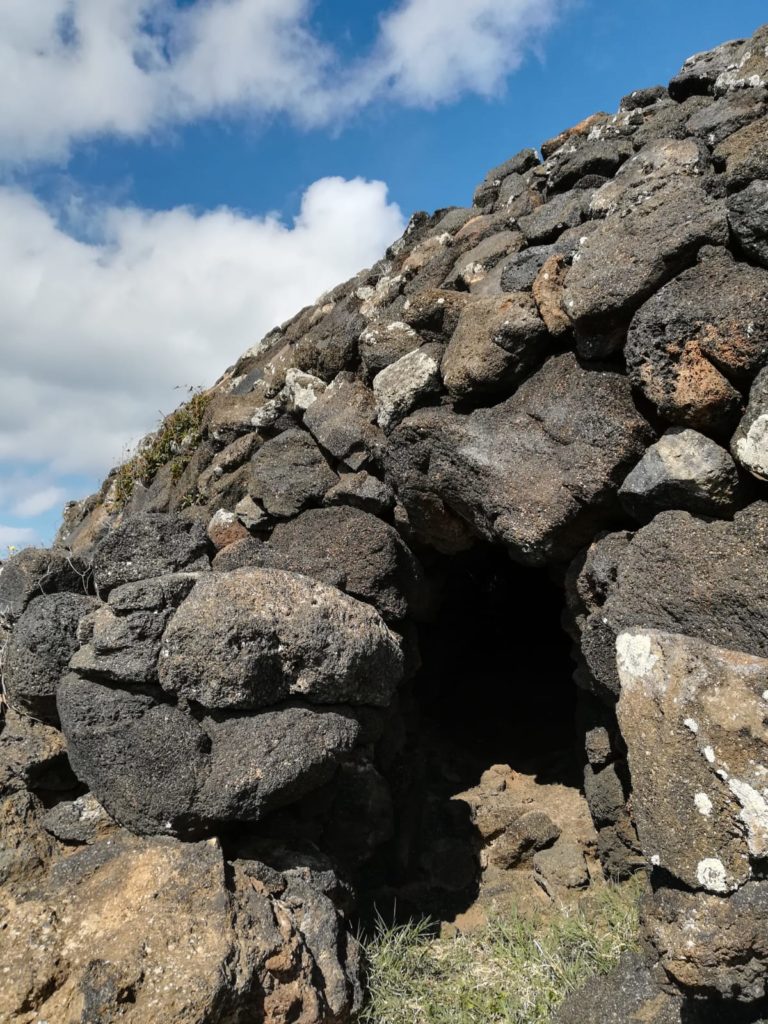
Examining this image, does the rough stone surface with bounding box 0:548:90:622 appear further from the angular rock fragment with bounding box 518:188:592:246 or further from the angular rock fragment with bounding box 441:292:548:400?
the angular rock fragment with bounding box 518:188:592:246

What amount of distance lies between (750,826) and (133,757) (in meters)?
2.42

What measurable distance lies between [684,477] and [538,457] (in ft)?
2.38

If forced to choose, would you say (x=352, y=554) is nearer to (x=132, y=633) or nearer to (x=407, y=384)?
(x=407, y=384)

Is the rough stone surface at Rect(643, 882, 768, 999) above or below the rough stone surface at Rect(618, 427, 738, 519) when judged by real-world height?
below

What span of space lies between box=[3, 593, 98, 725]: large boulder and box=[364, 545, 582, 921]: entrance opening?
6.37 ft

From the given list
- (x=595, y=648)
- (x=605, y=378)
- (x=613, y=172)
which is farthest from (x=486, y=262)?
(x=595, y=648)

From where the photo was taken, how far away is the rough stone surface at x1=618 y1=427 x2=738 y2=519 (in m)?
3.11

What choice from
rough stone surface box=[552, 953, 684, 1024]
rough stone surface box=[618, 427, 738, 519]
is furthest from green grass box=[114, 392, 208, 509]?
rough stone surface box=[552, 953, 684, 1024]

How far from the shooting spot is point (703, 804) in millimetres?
2732

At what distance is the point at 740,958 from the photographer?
8.67ft

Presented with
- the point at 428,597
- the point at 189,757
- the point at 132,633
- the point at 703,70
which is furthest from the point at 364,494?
the point at 703,70

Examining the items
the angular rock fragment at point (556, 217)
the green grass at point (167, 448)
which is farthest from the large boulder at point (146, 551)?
the angular rock fragment at point (556, 217)

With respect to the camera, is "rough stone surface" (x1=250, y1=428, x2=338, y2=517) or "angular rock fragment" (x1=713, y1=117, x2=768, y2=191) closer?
"angular rock fragment" (x1=713, y1=117, x2=768, y2=191)

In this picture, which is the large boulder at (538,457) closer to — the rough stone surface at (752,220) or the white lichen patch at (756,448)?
the white lichen patch at (756,448)
